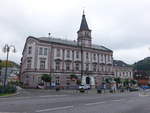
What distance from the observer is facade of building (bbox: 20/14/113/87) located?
181 ft

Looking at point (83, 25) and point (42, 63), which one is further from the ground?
point (83, 25)

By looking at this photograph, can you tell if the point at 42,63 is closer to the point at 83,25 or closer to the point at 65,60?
the point at 65,60

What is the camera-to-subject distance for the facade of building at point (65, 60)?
55312mm

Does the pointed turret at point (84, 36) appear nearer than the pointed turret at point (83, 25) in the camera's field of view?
Yes

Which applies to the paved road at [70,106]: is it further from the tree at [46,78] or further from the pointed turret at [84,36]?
the pointed turret at [84,36]

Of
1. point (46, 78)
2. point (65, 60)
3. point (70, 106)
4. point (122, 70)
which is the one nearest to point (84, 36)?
point (65, 60)

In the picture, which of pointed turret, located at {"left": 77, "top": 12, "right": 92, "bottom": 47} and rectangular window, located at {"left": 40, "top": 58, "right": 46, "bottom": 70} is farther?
pointed turret, located at {"left": 77, "top": 12, "right": 92, "bottom": 47}

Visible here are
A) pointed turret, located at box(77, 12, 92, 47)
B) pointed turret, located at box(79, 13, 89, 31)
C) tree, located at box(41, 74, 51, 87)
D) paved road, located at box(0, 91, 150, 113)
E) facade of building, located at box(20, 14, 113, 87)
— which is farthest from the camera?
pointed turret, located at box(79, 13, 89, 31)

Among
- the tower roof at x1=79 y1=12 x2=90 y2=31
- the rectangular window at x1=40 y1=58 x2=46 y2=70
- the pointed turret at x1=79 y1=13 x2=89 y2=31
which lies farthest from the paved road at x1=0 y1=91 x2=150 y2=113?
the pointed turret at x1=79 y1=13 x2=89 y2=31

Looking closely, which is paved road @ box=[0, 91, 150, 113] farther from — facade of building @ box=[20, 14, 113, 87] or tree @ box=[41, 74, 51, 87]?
facade of building @ box=[20, 14, 113, 87]

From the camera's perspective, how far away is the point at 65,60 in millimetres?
60094

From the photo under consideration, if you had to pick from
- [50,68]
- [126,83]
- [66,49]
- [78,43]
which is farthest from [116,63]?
[50,68]

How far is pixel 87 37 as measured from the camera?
222ft

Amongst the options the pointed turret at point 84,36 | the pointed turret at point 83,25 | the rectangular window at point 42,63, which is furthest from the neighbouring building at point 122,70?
the rectangular window at point 42,63
